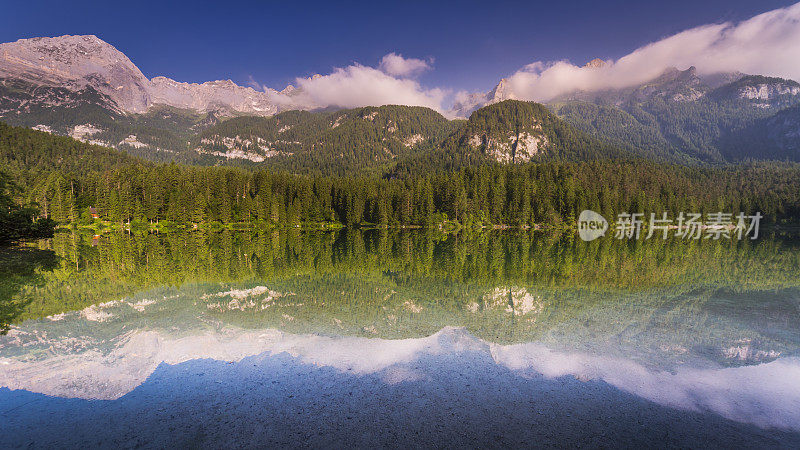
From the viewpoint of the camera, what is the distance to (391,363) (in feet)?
38.6

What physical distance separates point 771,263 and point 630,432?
4853 centimetres

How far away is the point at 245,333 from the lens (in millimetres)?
14328

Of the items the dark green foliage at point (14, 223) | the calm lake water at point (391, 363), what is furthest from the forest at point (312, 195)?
the calm lake water at point (391, 363)

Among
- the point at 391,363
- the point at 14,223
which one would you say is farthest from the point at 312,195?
the point at 391,363

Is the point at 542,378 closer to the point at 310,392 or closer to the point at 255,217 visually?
the point at 310,392

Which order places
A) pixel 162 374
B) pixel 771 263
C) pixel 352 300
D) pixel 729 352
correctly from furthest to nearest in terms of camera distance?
pixel 771 263 → pixel 352 300 → pixel 729 352 → pixel 162 374

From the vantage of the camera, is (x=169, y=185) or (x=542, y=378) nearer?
(x=542, y=378)

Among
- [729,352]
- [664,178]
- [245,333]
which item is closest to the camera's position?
[729,352]

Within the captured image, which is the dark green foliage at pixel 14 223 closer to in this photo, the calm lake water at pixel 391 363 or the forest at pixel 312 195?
the forest at pixel 312 195

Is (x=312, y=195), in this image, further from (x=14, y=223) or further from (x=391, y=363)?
(x=391, y=363)

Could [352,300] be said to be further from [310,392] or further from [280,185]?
[280,185]

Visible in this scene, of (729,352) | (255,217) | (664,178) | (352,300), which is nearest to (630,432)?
(729,352)

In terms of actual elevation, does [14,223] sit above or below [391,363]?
above

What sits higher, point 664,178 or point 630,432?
A: point 664,178
